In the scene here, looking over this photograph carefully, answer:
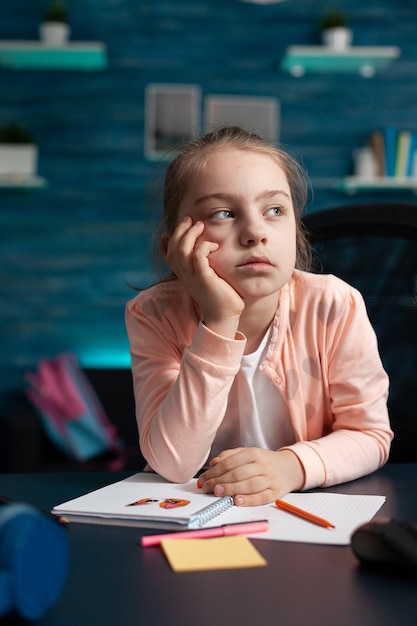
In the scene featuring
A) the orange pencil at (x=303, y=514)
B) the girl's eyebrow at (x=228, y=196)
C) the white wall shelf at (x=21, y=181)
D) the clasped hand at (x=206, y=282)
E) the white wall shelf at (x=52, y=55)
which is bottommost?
the white wall shelf at (x=21, y=181)

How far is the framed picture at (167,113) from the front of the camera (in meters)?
3.71

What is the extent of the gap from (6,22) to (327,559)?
11.3 feet

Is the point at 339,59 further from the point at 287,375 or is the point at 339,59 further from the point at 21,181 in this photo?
the point at 287,375

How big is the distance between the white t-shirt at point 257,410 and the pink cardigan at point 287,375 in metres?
0.02

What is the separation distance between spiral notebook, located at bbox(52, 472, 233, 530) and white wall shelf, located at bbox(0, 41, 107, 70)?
9.45ft

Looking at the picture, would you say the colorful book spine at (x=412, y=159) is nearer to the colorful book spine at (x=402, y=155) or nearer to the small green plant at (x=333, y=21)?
the colorful book spine at (x=402, y=155)

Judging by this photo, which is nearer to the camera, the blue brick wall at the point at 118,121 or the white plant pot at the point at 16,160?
the white plant pot at the point at 16,160

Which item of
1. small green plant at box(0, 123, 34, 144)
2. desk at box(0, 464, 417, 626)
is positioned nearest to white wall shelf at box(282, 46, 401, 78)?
small green plant at box(0, 123, 34, 144)

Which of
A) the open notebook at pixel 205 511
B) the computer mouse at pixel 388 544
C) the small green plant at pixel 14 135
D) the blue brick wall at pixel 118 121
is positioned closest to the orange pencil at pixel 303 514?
the open notebook at pixel 205 511

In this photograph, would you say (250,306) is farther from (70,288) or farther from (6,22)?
(6,22)

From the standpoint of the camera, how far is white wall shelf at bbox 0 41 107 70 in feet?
11.5

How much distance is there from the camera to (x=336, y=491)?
40.2 inches

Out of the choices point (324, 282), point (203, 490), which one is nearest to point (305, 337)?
point (324, 282)

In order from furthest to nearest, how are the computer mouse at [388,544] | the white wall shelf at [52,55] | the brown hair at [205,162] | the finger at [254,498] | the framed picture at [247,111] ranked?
1. the framed picture at [247,111]
2. the white wall shelf at [52,55]
3. the brown hair at [205,162]
4. the finger at [254,498]
5. the computer mouse at [388,544]
